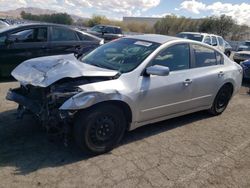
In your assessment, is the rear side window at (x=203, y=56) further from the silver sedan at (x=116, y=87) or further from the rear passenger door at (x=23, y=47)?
the rear passenger door at (x=23, y=47)

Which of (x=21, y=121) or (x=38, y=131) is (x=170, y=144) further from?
(x=21, y=121)

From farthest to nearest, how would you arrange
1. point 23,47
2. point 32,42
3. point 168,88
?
point 32,42
point 23,47
point 168,88

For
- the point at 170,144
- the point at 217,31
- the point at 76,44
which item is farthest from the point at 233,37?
the point at 170,144

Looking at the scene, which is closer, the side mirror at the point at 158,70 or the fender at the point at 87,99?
the fender at the point at 87,99

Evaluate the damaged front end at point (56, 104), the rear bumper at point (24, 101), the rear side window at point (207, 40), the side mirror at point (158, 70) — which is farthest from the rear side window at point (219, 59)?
the rear side window at point (207, 40)

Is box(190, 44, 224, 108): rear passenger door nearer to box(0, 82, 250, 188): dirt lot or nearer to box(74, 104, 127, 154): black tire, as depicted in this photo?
box(0, 82, 250, 188): dirt lot

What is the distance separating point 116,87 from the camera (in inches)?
157

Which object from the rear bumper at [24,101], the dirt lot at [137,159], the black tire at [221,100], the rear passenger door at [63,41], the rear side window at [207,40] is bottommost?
the dirt lot at [137,159]

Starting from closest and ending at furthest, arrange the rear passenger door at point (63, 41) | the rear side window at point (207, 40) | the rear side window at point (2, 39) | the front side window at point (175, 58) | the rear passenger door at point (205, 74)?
the front side window at point (175, 58) → the rear passenger door at point (205, 74) → the rear side window at point (2, 39) → the rear passenger door at point (63, 41) → the rear side window at point (207, 40)

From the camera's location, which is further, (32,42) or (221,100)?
(32,42)

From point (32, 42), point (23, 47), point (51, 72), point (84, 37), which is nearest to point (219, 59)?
point (51, 72)

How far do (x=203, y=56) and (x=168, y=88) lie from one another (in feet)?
4.43

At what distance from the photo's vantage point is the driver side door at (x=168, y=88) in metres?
4.40

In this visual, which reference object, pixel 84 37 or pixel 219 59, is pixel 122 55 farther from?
pixel 84 37
